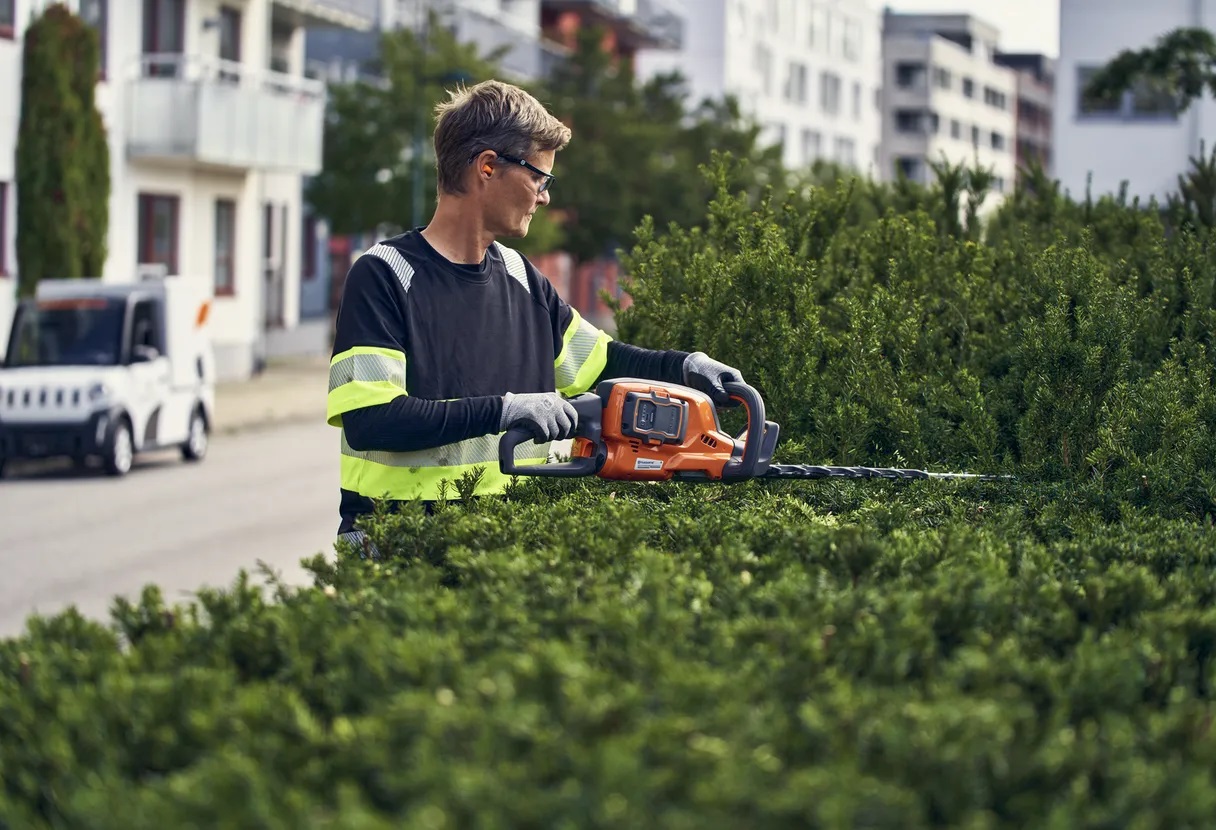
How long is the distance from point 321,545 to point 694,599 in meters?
11.7

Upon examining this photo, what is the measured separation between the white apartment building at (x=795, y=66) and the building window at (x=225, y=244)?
39.3 m

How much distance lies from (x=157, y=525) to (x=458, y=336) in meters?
11.5

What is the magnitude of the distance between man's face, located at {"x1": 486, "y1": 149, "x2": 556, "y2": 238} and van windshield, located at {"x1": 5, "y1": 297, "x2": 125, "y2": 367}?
52.6ft

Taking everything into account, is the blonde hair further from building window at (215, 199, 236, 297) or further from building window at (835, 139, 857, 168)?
building window at (835, 139, 857, 168)

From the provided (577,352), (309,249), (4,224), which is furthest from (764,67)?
(577,352)

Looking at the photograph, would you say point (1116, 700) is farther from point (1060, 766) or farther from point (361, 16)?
point (361, 16)

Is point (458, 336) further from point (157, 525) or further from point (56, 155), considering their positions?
point (56, 155)

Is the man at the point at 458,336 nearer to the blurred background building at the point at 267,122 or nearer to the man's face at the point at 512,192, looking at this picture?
the man's face at the point at 512,192

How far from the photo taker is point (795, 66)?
93.6m

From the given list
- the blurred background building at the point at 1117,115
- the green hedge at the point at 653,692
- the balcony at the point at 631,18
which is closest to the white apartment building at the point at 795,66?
the balcony at the point at 631,18

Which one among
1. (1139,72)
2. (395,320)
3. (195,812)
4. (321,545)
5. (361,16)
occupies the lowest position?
(321,545)

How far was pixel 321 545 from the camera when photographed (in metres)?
14.7

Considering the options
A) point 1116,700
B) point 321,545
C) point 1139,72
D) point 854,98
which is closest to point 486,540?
point 1116,700

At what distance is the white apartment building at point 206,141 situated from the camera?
3238 centimetres
